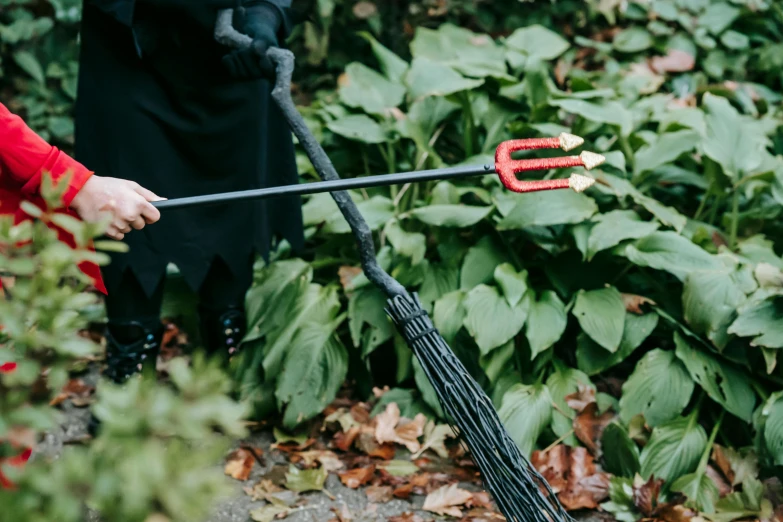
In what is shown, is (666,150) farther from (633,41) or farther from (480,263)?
(633,41)

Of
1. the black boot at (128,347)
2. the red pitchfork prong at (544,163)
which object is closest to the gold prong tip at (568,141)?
the red pitchfork prong at (544,163)

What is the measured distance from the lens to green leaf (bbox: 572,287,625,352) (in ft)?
8.20

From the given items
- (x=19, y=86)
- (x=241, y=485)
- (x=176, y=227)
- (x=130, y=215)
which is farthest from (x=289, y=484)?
(x=19, y=86)

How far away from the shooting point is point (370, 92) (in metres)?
3.46

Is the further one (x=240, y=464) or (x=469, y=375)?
(x=240, y=464)

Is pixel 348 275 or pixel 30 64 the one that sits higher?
pixel 30 64

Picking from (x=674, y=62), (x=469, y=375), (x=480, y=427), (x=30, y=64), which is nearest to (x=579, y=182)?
(x=469, y=375)

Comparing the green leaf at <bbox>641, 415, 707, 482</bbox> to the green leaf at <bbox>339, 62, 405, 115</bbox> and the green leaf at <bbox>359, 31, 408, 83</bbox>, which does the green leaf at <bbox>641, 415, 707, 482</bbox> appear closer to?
the green leaf at <bbox>339, 62, 405, 115</bbox>

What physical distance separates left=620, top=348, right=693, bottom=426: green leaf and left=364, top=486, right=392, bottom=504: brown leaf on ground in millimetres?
826

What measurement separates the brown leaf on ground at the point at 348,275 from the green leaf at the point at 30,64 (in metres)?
2.48

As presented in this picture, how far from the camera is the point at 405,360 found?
270cm

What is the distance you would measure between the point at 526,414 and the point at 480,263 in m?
0.65

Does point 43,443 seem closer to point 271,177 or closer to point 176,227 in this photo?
point 176,227

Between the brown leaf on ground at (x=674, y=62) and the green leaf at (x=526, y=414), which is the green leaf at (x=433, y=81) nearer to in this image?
the green leaf at (x=526, y=414)
